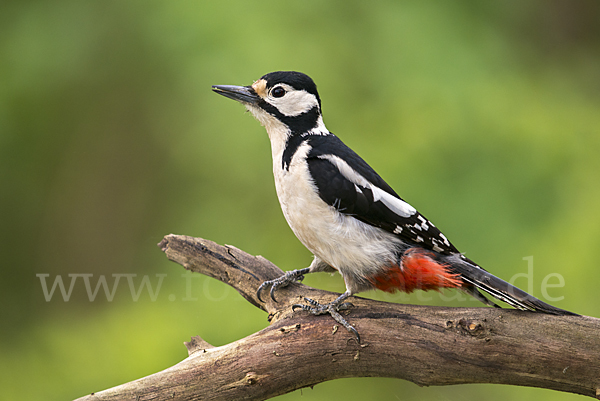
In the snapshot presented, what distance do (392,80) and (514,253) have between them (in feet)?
3.50

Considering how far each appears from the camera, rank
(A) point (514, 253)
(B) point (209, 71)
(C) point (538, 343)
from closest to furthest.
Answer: (C) point (538, 343) → (A) point (514, 253) → (B) point (209, 71)

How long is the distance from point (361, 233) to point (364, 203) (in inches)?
3.6

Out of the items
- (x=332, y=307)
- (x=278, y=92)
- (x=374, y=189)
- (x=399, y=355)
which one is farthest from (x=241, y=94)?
(x=399, y=355)

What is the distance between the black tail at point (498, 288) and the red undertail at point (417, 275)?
0.03m

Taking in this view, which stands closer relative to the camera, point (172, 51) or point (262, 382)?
point (262, 382)

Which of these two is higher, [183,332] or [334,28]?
[334,28]

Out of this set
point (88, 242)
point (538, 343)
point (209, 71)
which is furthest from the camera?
point (88, 242)

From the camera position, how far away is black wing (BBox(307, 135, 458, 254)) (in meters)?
1.57

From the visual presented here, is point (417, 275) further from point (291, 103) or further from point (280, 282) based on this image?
point (291, 103)

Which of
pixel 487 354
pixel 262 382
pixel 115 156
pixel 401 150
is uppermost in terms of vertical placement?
pixel 401 150

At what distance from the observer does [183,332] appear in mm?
2596

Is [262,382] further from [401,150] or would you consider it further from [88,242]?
[88,242]

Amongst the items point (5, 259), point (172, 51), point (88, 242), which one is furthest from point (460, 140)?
point (5, 259)

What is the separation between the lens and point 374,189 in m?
1.61
